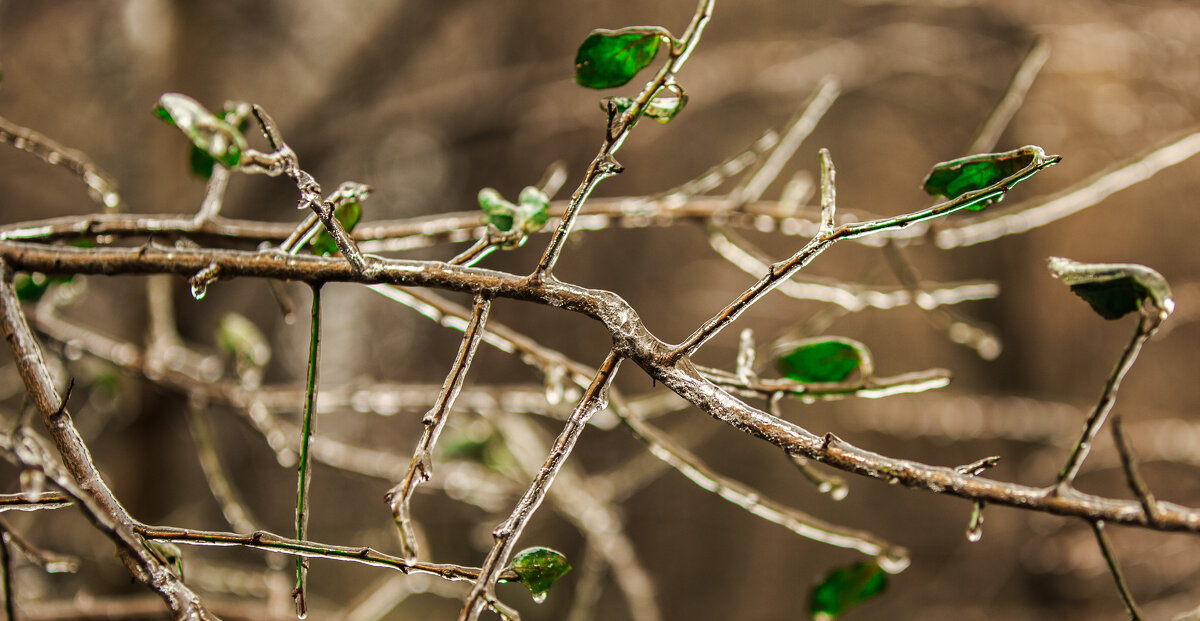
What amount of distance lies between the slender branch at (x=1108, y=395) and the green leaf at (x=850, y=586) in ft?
0.47

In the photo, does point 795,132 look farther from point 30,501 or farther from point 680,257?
point 680,257

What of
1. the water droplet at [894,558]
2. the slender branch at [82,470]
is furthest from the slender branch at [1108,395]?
the slender branch at [82,470]

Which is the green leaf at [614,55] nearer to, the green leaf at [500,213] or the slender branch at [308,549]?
the green leaf at [500,213]

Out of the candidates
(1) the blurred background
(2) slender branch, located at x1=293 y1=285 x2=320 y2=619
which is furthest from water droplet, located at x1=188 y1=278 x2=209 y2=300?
(1) the blurred background

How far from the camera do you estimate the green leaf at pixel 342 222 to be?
0.29 metres

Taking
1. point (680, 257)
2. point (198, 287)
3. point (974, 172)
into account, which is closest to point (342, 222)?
point (198, 287)

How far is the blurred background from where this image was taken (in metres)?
0.93

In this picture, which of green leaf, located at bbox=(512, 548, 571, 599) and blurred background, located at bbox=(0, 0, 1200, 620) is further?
blurred background, located at bbox=(0, 0, 1200, 620)

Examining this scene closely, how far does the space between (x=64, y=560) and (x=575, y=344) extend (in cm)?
84

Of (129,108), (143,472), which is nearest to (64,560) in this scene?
(143,472)

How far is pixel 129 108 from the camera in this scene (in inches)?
38.0

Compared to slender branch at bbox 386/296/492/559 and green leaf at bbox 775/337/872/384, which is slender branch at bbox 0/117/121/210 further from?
green leaf at bbox 775/337/872/384

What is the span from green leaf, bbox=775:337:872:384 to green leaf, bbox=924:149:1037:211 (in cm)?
8

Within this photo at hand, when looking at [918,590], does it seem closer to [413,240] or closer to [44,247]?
[413,240]
